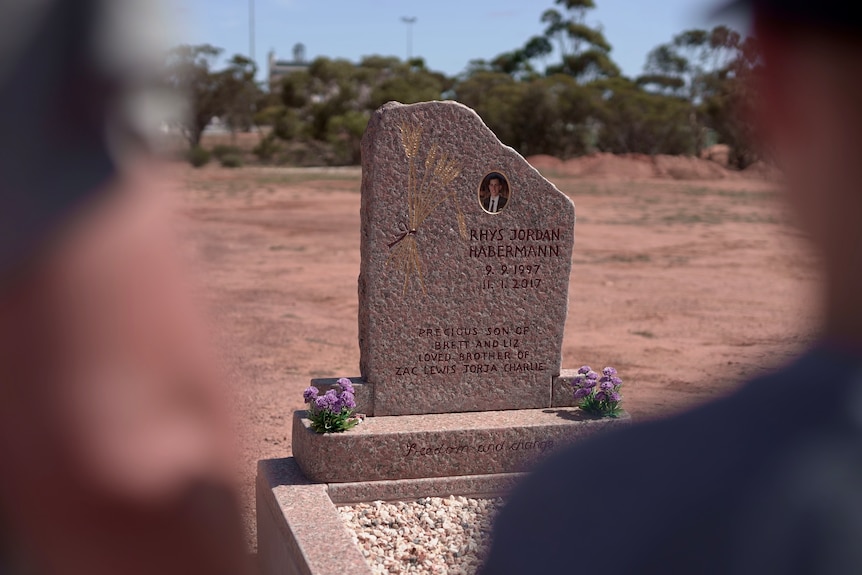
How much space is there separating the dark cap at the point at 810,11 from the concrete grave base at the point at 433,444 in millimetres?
4102

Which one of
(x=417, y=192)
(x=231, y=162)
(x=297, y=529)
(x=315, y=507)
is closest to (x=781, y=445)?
(x=297, y=529)

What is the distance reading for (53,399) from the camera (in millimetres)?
708

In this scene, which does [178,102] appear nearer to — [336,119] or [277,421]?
[277,421]

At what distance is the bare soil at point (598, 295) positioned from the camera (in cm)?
782

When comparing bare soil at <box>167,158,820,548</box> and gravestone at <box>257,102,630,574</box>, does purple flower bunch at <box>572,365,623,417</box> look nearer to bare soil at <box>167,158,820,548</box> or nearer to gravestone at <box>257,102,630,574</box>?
gravestone at <box>257,102,630,574</box>

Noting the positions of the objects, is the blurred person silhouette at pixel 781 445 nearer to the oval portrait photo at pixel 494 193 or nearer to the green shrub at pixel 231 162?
the oval portrait photo at pixel 494 193

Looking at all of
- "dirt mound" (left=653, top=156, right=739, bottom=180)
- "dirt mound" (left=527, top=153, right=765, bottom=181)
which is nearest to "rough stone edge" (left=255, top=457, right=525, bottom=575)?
"dirt mound" (left=527, top=153, right=765, bottom=181)

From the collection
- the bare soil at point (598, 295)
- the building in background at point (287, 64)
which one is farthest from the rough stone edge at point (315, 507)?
the building in background at point (287, 64)

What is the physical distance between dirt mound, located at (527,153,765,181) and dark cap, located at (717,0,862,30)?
117ft

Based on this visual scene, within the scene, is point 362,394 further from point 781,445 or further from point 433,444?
point 781,445

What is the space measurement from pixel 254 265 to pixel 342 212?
24.1 feet

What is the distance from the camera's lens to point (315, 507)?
4.44 meters


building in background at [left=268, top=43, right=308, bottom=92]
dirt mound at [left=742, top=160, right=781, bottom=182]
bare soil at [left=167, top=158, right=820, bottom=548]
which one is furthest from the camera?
building in background at [left=268, top=43, right=308, bottom=92]

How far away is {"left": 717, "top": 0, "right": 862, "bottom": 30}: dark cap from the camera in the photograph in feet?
2.44
